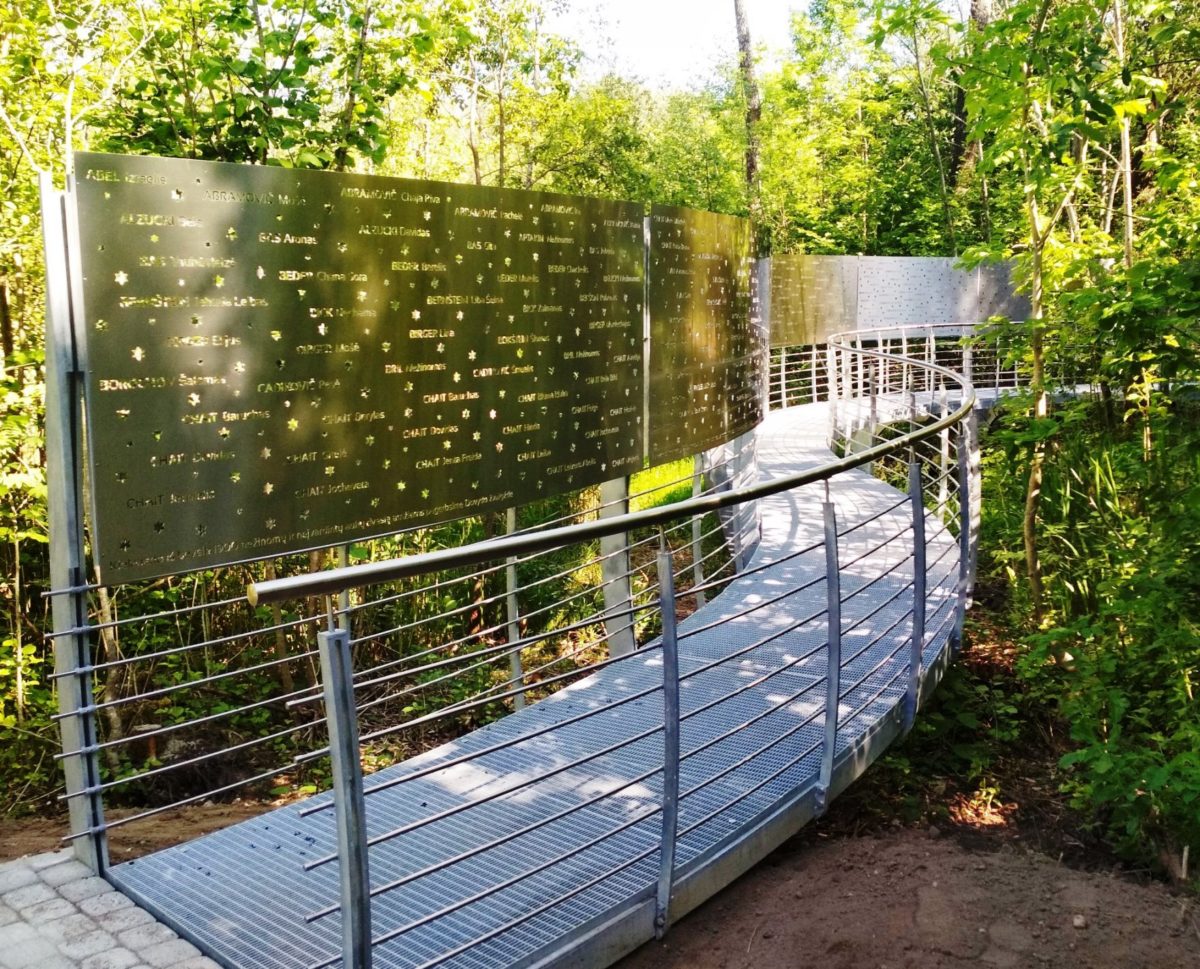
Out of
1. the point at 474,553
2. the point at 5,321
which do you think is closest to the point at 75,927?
the point at 474,553

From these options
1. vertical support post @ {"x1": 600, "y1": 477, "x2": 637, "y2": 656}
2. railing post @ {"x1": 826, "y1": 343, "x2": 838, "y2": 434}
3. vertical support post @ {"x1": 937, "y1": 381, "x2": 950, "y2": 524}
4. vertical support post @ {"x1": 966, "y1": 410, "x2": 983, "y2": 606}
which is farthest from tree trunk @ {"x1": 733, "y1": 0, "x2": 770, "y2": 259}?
vertical support post @ {"x1": 600, "y1": 477, "x2": 637, "y2": 656}

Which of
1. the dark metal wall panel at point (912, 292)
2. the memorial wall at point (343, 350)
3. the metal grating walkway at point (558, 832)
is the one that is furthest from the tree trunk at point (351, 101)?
the dark metal wall panel at point (912, 292)

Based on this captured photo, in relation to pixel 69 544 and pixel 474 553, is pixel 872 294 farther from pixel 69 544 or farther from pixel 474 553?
pixel 474 553

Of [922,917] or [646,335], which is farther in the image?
[646,335]

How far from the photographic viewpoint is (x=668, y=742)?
2.80 m

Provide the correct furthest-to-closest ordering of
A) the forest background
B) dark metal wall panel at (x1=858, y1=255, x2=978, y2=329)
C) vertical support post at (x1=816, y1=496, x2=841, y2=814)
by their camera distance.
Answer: dark metal wall panel at (x1=858, y1=255, x2=978, y2=329), the forest background, vertical support post at (x1=816, y1=496, x2=841, y2=814)

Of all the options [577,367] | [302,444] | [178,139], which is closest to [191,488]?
[302,444]

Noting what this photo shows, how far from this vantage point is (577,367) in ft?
16.9

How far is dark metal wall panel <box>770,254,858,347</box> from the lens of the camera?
14859 mm

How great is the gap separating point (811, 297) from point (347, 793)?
14554 mm

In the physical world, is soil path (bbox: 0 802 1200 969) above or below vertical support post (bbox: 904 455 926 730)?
below

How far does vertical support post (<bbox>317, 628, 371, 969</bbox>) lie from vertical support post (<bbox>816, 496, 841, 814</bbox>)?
1.76 metres

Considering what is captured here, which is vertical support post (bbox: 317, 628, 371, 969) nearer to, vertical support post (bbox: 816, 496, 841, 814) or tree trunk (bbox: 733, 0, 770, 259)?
vertical support post (bbox: 816, 496, 841, 814)

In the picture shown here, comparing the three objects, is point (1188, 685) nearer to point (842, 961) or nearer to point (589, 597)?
point (842, 961)
